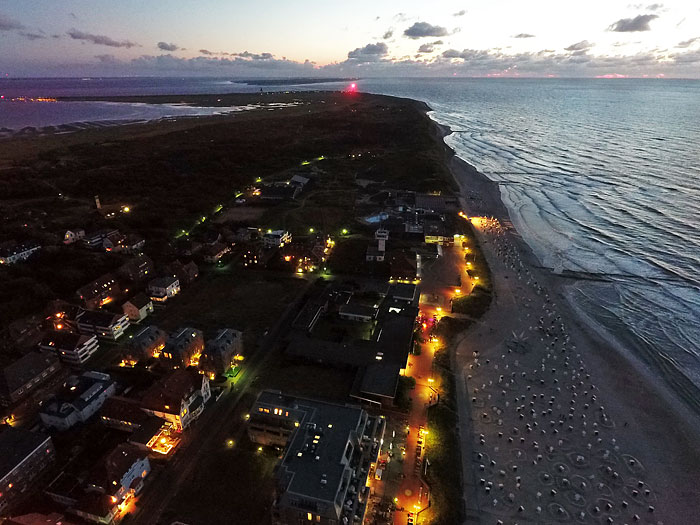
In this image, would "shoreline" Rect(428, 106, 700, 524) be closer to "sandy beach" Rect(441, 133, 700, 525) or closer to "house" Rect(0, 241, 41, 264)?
"sandy beach" Rect(441, 133, 700, 525)

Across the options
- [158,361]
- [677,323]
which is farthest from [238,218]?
[677,323]

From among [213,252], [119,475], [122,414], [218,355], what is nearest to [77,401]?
[122,414]

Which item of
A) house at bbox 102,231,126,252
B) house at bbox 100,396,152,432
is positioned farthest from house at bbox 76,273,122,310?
house at bbox 100,396,152,432

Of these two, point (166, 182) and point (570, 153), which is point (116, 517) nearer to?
point (166, 182)

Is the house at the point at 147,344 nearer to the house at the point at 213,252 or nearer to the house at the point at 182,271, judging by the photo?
the house at the point at 182,271

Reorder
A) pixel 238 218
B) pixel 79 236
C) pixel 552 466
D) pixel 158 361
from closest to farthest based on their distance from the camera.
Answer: pixel 552 466 → pixel 158 361 → pixel 79 236 → pixel 238 218

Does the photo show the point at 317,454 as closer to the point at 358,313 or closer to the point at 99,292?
the point at 358,313

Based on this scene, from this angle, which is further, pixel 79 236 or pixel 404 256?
pixel 79 236
